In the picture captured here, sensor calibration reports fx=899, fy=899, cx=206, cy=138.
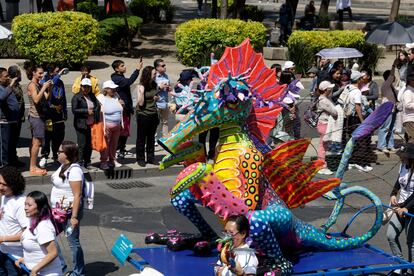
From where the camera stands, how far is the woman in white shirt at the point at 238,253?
25.8 feet

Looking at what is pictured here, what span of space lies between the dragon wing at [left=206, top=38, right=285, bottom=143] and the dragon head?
335mm

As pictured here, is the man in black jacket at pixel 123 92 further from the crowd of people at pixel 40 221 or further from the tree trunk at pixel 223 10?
the tree trunk at pixel 223 10

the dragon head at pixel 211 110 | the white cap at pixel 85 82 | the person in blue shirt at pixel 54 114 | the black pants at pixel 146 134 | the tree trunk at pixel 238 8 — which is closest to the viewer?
the dragon head at pixel 211 110

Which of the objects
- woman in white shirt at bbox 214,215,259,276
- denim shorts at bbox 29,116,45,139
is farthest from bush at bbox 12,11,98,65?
woman in white shirt at bbox 214,215,259,276

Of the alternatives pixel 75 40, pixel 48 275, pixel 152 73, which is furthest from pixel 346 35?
pixel 48 275

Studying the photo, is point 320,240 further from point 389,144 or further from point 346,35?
point 346,35

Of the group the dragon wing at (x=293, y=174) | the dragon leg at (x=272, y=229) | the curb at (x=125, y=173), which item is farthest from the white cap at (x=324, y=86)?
the dragon leg at (x=272, y=229)

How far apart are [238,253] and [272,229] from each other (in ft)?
3.21

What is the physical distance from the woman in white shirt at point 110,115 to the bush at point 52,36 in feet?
31.4

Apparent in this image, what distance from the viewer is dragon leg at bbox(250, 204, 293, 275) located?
8648 mm

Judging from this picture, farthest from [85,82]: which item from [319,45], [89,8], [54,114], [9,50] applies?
[89,8]

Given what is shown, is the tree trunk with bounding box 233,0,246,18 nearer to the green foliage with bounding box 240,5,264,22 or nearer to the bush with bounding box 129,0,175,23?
the green foliage with bounding box 240,5,264,22

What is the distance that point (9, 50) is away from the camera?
27125 mm

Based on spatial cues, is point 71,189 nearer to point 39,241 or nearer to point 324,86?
point 39,241
